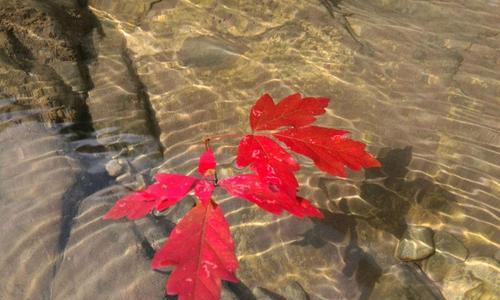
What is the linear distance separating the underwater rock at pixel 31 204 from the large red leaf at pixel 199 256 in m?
1.04

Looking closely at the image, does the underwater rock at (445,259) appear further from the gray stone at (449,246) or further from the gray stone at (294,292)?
the gray stone at (294,292)

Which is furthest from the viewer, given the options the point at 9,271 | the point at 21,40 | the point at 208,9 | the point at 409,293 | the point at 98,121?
the point at 208,9

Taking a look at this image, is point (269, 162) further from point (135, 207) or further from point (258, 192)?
point (135, 207)

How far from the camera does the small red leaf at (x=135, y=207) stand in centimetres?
206

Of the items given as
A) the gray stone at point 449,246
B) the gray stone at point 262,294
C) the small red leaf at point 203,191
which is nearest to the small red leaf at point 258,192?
the small red leaf at point 203,191

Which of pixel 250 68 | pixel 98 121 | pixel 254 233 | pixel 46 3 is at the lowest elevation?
pixel 254 233

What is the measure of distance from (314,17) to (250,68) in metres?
0.98

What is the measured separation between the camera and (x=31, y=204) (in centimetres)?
265

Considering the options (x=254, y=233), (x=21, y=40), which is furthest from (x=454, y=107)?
(x=21, y=40)

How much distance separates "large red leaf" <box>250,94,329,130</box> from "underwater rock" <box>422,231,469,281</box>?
1321 mm

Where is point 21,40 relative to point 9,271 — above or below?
above

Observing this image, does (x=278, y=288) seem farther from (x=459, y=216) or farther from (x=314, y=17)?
(x=314, y=17)

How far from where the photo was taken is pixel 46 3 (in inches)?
158

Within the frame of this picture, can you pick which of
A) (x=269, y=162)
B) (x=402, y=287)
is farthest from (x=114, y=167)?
Answer: (x=402, y=287)
